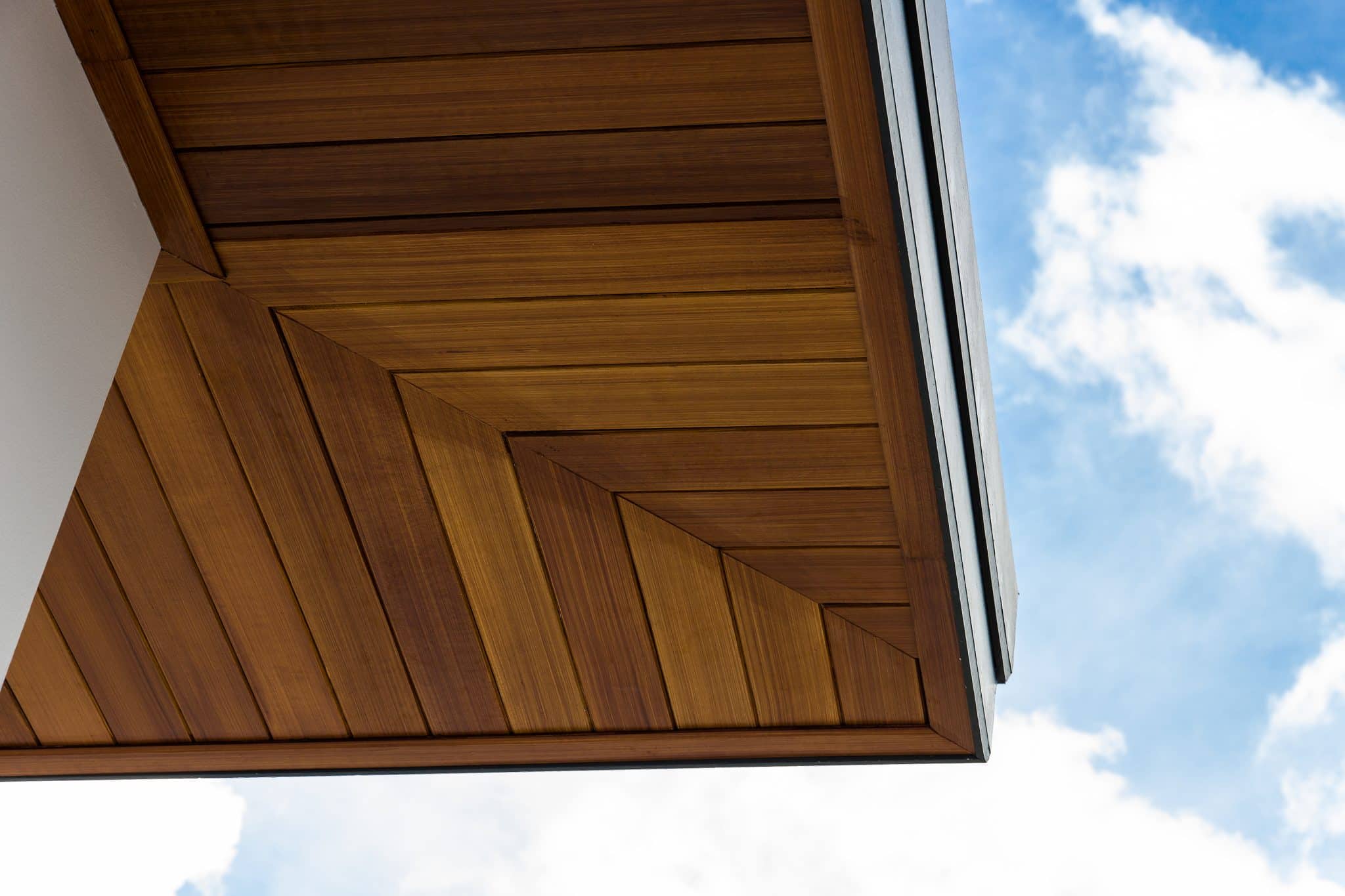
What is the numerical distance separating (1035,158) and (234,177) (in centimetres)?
1891

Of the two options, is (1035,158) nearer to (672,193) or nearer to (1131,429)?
(1131,429)

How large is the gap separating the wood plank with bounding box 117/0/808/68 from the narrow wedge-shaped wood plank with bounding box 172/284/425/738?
350mm

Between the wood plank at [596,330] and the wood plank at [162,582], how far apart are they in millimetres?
395

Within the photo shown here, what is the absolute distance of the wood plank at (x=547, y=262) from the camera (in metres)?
1.50

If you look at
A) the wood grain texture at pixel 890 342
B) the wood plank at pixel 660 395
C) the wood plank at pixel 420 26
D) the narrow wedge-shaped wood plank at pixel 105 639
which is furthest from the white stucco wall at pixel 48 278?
the wood grain texture at pixel 890 342

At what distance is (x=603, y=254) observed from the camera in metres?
1.54

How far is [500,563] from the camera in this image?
191 cm

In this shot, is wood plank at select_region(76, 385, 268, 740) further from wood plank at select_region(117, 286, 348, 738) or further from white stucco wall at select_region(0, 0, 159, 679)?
white stucco wall at select_region(0, 0, 159, 679)

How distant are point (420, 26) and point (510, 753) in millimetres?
1216

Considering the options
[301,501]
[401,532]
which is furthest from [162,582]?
[401,532]

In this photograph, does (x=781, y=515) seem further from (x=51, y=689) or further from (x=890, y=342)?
(x=51, y=689)

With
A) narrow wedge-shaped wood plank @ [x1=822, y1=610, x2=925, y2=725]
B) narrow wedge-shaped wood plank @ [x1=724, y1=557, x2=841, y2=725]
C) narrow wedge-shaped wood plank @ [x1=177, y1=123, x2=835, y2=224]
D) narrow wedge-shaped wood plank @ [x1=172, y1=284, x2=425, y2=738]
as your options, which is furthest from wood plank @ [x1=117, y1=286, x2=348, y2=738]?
narrow wedge-shaped wood plank @ [x1=822, y1=610, x2=925, y2=725]

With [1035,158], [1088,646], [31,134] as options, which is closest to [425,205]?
[31,134]

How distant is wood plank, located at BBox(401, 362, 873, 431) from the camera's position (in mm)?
1635
